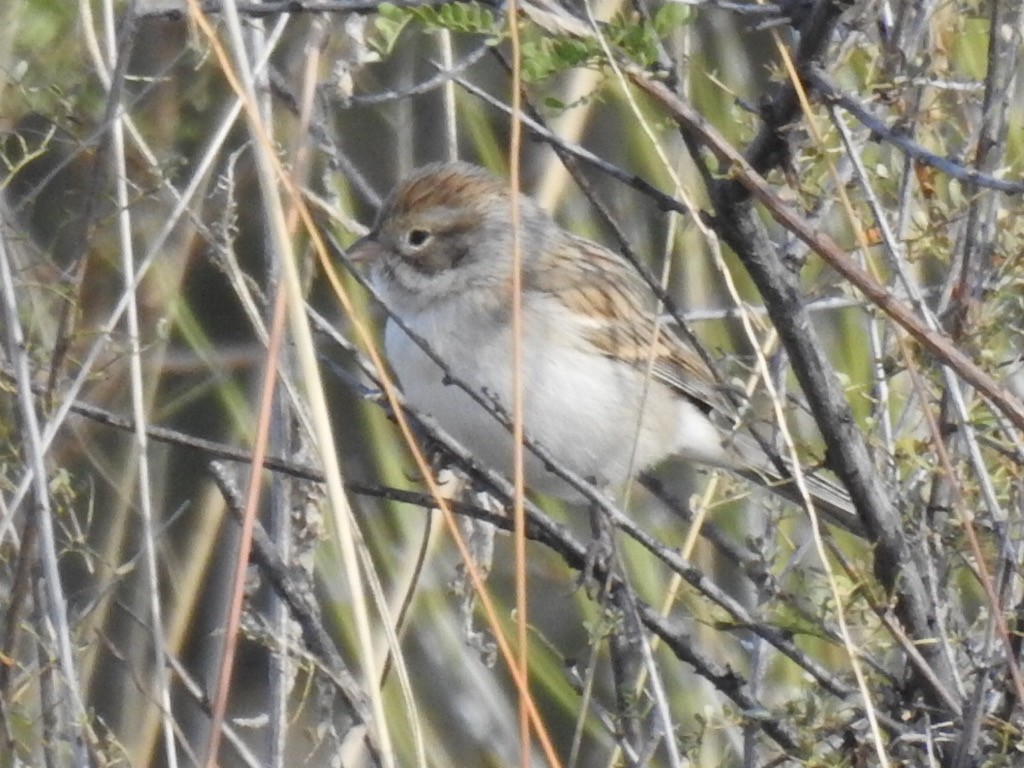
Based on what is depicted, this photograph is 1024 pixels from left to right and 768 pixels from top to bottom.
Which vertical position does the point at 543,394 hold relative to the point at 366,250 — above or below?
below

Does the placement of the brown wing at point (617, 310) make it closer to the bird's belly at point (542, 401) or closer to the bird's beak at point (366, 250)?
the bird's belly at point (542, 401)

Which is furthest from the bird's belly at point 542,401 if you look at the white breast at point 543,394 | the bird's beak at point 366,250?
the bird's beak at point 366,250

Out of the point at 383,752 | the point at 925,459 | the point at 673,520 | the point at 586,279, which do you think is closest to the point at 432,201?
the point at 586,279

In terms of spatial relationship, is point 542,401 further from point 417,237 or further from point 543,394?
point 417,237

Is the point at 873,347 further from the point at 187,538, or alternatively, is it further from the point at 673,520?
the point at 187,538

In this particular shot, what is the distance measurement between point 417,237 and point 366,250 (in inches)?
4.7

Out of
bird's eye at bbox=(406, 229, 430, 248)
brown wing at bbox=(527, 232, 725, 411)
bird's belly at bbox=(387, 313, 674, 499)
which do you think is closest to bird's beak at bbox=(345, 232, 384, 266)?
bird's eye at bbox=(406, 229, 430, 248)

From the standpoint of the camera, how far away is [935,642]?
7.00ft

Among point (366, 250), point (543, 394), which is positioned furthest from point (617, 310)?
point (366, 250)

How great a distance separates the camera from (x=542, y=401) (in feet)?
10.7

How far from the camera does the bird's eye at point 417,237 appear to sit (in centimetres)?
340

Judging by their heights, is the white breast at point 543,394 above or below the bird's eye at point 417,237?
below

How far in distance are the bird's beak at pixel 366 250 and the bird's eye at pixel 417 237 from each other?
0.06 meters

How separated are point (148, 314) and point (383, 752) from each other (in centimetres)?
235
